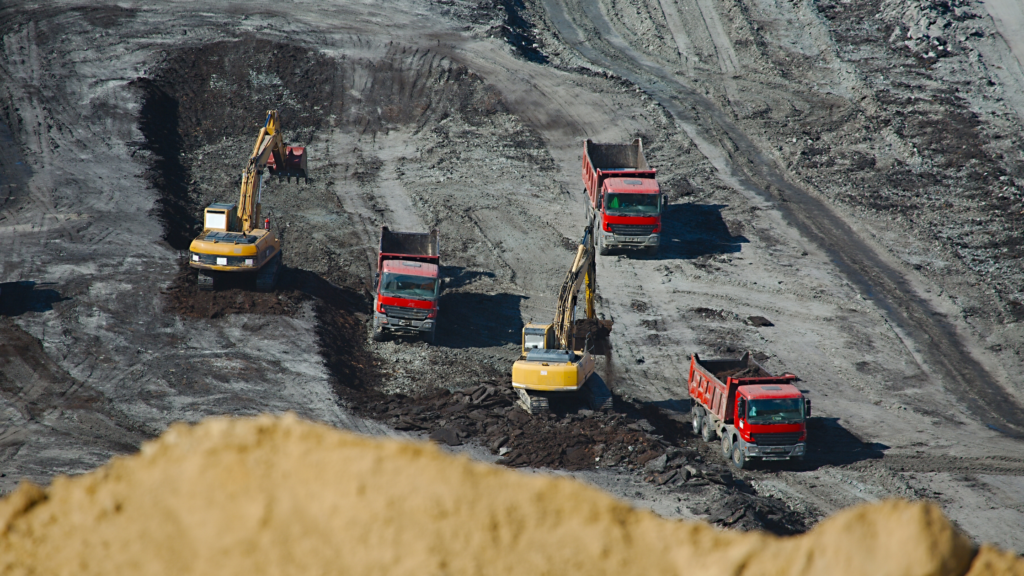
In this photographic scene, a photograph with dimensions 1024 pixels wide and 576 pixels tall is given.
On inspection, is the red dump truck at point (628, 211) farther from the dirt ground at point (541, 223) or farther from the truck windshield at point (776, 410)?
the truck windshield at point (776, 410)

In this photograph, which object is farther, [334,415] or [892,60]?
[892,60]

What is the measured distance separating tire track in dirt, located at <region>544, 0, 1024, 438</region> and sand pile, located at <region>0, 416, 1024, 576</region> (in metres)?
17.3

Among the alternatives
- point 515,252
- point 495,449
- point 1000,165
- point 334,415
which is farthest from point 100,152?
point 1000,165

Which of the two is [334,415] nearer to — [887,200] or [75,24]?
[887,200]

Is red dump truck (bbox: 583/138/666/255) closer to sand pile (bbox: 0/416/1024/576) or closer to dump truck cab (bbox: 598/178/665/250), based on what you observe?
dump truck cab (bbox: 598/178/665/250)

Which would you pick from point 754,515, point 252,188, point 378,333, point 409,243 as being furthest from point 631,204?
point 754,515

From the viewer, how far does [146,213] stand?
98.7 feet

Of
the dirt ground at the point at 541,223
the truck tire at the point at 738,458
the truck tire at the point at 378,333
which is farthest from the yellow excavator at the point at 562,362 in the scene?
the truck tire at the point at 378,333

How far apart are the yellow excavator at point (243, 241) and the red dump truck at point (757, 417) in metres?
12.9

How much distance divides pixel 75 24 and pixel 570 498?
4336cm

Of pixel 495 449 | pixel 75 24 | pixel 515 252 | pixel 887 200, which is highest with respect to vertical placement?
pixel 75 24

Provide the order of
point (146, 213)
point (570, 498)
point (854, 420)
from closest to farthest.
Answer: point (570, 498) < point (854, 420) < point (146, 213)

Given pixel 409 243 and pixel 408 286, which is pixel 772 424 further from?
pixel 409 243

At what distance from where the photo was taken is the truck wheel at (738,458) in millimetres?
19031
